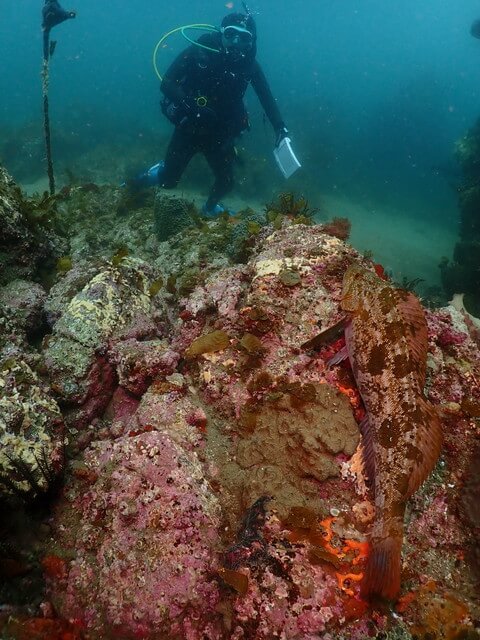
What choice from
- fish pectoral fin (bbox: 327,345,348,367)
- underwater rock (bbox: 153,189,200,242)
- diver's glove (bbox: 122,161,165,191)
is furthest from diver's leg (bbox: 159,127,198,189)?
fish pectoral fin (bbox: 327,345,348,367)

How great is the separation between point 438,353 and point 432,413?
813mm

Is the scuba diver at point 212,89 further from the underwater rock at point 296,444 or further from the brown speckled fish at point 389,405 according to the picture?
the underwater rock at point 296,444

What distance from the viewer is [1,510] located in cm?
230

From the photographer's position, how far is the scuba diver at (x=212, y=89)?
31.2 feet

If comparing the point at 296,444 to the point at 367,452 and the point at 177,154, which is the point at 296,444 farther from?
the point at 177,154

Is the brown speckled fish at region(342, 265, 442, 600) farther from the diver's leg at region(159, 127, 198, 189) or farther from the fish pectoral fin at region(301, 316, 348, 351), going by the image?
the diver's leg at region(159, 127, 198, 189)

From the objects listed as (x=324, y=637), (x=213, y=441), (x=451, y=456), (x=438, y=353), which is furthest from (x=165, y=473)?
(x=438, y=353)

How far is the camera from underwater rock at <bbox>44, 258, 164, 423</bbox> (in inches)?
136

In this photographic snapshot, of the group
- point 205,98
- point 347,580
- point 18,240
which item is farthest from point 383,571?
point 205,98

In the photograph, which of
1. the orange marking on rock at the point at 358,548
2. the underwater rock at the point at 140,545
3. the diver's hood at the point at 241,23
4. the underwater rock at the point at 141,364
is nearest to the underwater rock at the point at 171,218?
the underwater rock at the point at 141,364

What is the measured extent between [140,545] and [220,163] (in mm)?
10353

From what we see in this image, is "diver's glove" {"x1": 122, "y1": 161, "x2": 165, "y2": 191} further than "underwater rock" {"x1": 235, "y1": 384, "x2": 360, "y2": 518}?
Yes

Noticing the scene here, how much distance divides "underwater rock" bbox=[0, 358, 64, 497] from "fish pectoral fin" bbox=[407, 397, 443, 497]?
93.4 inches

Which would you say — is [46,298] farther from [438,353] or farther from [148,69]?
[148,69]
